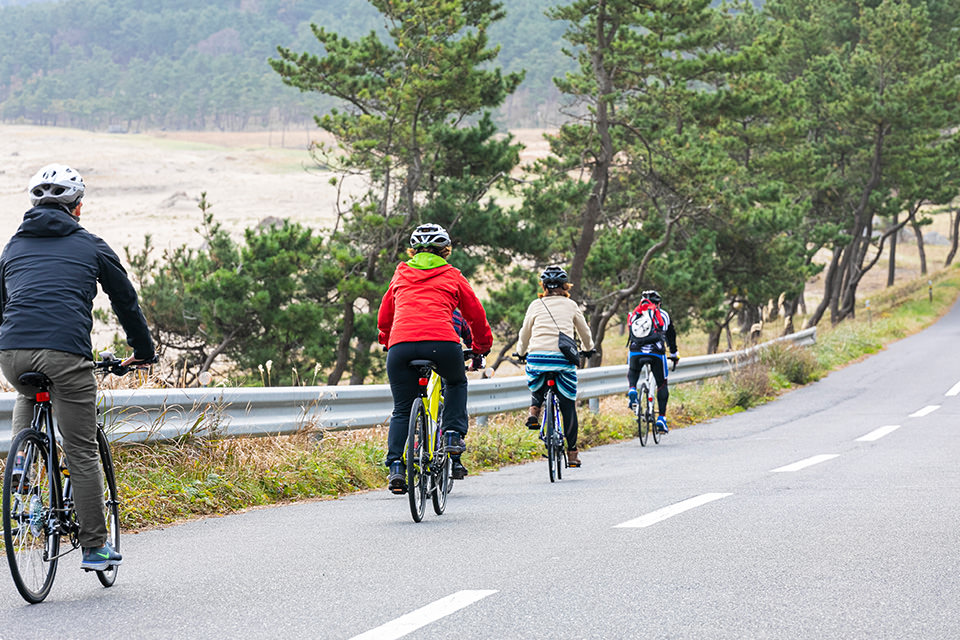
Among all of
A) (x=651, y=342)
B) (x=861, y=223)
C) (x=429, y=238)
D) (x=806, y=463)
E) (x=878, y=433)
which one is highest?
(x=861, y=223)

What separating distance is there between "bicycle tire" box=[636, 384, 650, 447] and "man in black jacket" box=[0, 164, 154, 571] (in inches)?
357

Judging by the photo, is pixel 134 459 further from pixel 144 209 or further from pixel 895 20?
pixel 144 209

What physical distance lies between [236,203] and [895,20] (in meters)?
83.5

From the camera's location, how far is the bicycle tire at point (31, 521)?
16.3ft

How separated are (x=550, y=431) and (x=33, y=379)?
19.3ft

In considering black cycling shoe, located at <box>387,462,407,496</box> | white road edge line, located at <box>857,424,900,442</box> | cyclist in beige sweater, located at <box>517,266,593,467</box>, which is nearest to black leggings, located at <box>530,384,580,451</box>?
cyclist in beige sweater, located at <box>517,266,593,467</box>

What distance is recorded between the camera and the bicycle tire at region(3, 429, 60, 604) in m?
4.96

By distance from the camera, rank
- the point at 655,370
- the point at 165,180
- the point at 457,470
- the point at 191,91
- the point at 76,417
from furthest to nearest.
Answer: the point at 191,91 < the point at 165,180 < the point at 655,370 < the point at 457,470 < the point at 76,417

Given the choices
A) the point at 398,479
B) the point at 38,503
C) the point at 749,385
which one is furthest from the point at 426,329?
the point at 749,385

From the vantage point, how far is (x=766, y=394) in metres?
20.2

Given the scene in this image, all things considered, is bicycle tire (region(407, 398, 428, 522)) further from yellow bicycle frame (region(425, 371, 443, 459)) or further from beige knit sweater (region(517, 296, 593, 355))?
beige knit sweater (region(517, 296, 593, 355))

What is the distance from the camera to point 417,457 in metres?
7.64

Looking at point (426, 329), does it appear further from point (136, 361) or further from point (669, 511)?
point (136, 361)

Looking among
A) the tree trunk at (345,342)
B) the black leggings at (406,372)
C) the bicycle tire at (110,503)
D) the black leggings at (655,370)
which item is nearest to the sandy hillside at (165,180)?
the tree trunk at (345,342)
